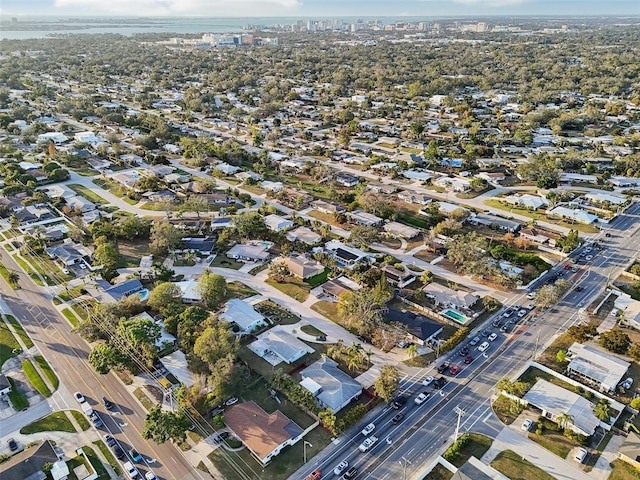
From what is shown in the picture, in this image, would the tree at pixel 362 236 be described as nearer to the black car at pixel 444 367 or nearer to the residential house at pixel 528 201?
the black car at pixel 444 367

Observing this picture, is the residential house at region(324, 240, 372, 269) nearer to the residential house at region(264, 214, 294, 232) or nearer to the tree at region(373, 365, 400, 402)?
the residential house at region(264, 214, 294, 232)

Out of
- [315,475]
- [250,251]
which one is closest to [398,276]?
[250,251]

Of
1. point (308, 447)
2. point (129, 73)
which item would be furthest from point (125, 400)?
point (129, 73)

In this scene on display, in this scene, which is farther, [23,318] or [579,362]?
[23,318]

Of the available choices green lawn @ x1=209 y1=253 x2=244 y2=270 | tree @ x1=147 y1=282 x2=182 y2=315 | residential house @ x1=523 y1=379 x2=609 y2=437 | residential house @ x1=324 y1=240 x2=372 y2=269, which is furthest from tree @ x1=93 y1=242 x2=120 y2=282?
residential house @ x1=523 y1=379 x2=609 y2=437

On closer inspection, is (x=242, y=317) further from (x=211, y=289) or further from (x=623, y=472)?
(x=623, y=472)

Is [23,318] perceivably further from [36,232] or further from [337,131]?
[337,131]
